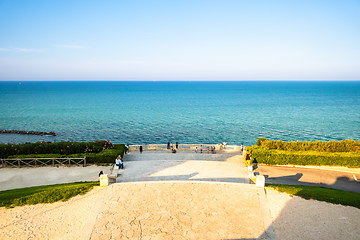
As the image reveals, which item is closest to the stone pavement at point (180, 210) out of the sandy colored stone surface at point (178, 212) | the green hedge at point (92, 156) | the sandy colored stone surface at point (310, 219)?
the sandy colored stone surface at point (178, 212)

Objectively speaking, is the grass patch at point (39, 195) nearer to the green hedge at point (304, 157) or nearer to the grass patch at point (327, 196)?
the grass patch at point (327, 196)

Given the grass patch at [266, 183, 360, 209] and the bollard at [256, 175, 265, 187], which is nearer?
the grass patch at [266, 183, 360, 209]

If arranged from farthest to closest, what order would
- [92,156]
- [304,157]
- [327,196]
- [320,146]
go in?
[320,146] → [304,157] → [92,156] → [327,196]

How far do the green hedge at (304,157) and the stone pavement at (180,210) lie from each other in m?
6.56

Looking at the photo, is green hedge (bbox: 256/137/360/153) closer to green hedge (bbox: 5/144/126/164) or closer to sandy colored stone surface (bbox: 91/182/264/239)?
sandy colored stone surface (bbox: 91/182/264/239)

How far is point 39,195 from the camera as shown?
16.1 metres

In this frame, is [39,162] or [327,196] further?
[39,162]

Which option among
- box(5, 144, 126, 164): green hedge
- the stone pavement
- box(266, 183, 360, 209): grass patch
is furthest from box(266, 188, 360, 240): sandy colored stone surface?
box(5, 144, 126, 164): green hedge

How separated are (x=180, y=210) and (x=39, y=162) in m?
17.0

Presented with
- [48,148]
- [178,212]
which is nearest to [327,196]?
[178,212]

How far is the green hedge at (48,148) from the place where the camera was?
24.9 meters

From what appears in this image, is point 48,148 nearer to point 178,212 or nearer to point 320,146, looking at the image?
point 178,212

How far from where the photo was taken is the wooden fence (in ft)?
76.8

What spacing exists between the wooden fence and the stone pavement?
7205 mm
